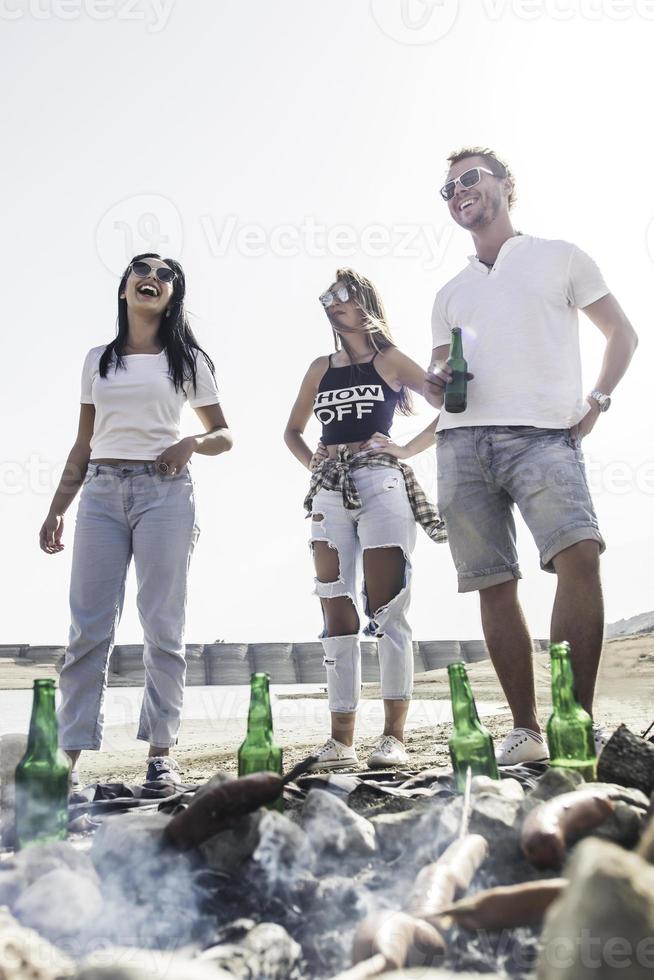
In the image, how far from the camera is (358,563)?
13.5ft

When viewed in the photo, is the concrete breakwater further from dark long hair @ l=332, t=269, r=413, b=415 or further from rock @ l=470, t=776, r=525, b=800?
rock @ l=470, t=776, r=525, b=800

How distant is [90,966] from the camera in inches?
46.7

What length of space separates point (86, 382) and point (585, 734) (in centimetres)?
258

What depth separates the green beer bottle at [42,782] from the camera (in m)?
2.09

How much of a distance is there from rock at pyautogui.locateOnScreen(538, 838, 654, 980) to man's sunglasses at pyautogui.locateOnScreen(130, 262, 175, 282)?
333cm

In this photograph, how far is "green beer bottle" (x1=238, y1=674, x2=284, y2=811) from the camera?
2.31 meters

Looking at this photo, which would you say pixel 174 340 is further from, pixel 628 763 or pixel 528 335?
pixel 628 763

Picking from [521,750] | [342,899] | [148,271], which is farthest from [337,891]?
[148,271]

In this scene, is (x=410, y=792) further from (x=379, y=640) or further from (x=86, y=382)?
(x=86, y=382)

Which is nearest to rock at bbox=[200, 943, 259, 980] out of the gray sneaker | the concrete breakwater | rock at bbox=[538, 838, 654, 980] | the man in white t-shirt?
rock at bbox=[538, 838, 654, 980]


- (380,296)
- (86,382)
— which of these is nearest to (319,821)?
(86,382)

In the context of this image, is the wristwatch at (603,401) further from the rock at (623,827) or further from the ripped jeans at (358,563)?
the rock at (623,827)

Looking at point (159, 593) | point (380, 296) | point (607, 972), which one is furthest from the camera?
point (380, 296)

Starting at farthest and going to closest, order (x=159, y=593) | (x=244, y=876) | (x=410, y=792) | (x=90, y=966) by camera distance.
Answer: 1. (x=159, y=593)
2. (x=410, y=792)
3. (x=244, y=876)
4. (x=90, y=966)
